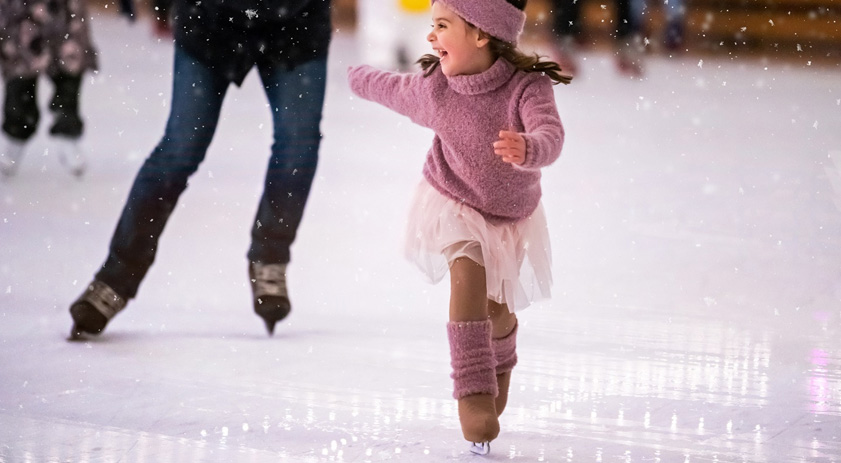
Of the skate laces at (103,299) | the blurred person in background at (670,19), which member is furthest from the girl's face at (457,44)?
the blurred person in background at (670,19)

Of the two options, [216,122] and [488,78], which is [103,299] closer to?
[216,122]

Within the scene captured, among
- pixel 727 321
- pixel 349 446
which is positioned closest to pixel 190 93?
pixel 349 446

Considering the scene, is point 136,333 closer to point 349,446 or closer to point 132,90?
point 349,446

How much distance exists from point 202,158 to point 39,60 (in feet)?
4.25

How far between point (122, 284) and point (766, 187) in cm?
191

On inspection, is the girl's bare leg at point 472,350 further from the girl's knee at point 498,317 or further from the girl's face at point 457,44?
the girl's face at point 457,44

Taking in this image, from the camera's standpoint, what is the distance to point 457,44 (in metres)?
1.52

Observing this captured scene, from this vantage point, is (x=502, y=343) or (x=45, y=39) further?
(x=45, y=39)

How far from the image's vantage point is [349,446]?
1.56 meters

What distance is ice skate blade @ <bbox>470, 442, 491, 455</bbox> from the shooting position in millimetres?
1534

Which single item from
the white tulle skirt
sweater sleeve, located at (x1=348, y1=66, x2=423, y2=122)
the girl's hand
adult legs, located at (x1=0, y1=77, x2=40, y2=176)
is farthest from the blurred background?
the girl's hand

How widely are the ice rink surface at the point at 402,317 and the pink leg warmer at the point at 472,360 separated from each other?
0.35 feet

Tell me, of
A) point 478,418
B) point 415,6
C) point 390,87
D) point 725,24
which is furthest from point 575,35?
point 478,418

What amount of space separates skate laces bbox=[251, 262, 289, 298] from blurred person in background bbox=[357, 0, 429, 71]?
8.86 feet
